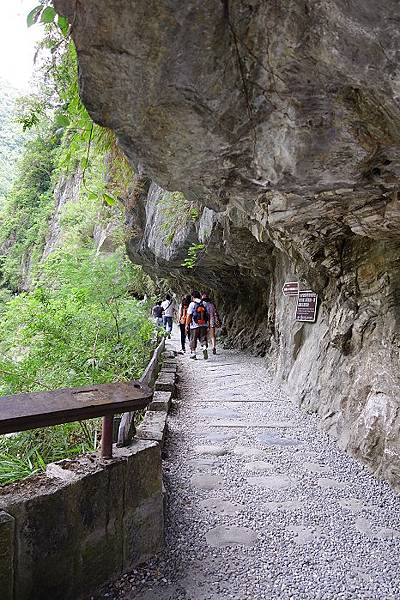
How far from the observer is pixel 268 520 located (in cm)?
307

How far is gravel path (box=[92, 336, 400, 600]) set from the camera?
7.83 feet

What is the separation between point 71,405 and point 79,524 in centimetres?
66

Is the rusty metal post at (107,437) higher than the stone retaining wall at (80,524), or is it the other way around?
the rusty metal post at (107,437)

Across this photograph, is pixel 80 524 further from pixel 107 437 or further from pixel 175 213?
pixel 175 213

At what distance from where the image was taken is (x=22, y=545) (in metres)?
1.95

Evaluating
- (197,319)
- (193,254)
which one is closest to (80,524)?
(197,319)

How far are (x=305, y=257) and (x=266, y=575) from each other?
3.67m

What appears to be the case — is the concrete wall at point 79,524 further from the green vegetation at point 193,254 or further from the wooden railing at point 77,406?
the green vegetation at point 193,254

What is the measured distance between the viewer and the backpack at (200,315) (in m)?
9.93

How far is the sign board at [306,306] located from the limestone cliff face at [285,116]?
1527mm

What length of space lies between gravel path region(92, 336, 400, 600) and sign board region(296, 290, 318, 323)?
5.29ft

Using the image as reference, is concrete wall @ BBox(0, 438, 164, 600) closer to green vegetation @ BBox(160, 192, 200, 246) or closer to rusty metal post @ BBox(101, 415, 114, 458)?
rusty metal post @ BBox(101, 415, 114, 458)

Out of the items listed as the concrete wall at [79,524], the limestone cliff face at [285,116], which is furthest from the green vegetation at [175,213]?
the concrete wall at [79,524]

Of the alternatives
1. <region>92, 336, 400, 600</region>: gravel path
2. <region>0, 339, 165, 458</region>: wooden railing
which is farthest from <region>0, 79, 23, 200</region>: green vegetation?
<region>0, 339, 165, 458</region>: wooden railing
